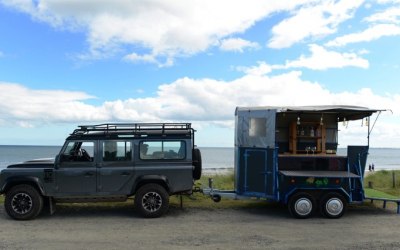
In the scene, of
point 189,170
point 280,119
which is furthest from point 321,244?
point 280,119

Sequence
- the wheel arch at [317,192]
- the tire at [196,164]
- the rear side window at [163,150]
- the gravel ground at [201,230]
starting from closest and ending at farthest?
the gravel ground at [201,230] < the wheel arch at [317,192] < the rear side window at [163,150] < the tire at [196,164]

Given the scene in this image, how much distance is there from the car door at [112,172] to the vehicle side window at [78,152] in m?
0.31

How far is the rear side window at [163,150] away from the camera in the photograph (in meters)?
11.3

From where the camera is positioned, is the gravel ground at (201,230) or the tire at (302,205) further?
the tire at (302,205)

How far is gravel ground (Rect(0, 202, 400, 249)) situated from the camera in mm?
8391

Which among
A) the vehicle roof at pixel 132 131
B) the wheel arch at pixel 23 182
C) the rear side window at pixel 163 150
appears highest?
the vehicle roof at pixel 132 131

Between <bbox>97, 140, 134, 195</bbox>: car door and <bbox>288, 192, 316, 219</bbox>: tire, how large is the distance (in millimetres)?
4034

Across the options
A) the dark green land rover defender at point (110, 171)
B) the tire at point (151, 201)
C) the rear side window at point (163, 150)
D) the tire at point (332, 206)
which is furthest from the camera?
the rear side window at point (163, 150)

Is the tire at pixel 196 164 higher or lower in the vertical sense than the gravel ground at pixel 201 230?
higher

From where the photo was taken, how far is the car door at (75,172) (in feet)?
36.1

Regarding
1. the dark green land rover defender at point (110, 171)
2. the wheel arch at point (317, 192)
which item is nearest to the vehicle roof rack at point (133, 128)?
the dark green land rover defender at point (110, 171)

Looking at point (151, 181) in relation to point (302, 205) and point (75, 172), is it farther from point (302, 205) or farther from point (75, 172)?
point (302, 205)

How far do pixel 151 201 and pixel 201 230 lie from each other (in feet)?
6.28

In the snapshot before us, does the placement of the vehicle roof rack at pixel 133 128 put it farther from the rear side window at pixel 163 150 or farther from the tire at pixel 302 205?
the tire at pixel 302 205
